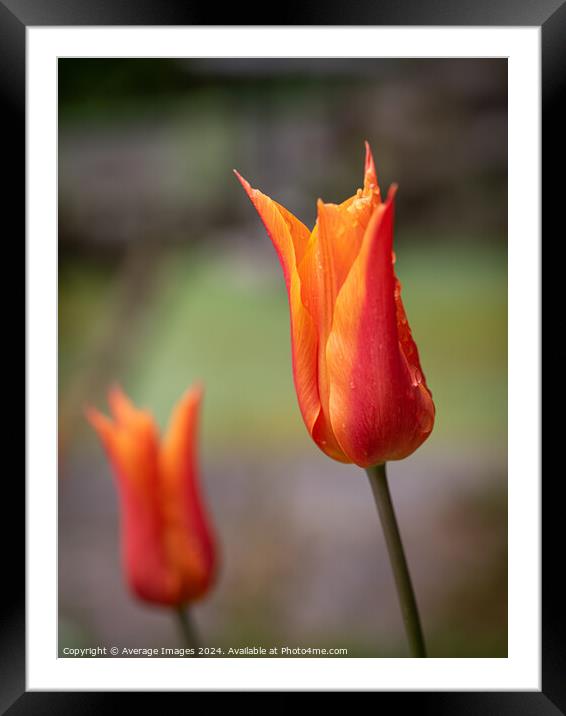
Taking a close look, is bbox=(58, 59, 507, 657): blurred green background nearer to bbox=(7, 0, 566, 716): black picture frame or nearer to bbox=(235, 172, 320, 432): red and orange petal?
bbox=(7, 0, 566, 716): black picture frame

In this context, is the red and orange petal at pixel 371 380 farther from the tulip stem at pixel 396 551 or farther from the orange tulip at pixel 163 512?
the orange tulip at pixel 163 512

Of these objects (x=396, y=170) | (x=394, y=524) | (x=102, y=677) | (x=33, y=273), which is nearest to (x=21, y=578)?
(x=102, y=677)

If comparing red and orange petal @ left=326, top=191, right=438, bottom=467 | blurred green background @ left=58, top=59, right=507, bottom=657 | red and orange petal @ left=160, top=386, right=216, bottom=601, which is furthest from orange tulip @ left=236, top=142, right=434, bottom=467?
blurred green background @ left=58, top=59, right=507, bottom=657

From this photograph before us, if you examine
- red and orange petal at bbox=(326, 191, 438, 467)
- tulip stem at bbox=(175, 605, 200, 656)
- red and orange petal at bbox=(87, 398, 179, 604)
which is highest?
red and orange petal at bbox=(326, 191, 438, 467)

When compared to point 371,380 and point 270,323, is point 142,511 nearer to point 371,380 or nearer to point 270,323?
point 371,380

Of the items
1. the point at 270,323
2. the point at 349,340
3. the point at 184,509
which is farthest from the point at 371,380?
the point at 270,323

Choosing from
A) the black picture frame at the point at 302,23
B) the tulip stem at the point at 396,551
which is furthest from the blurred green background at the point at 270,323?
the tulip stem at the point at 396,551
